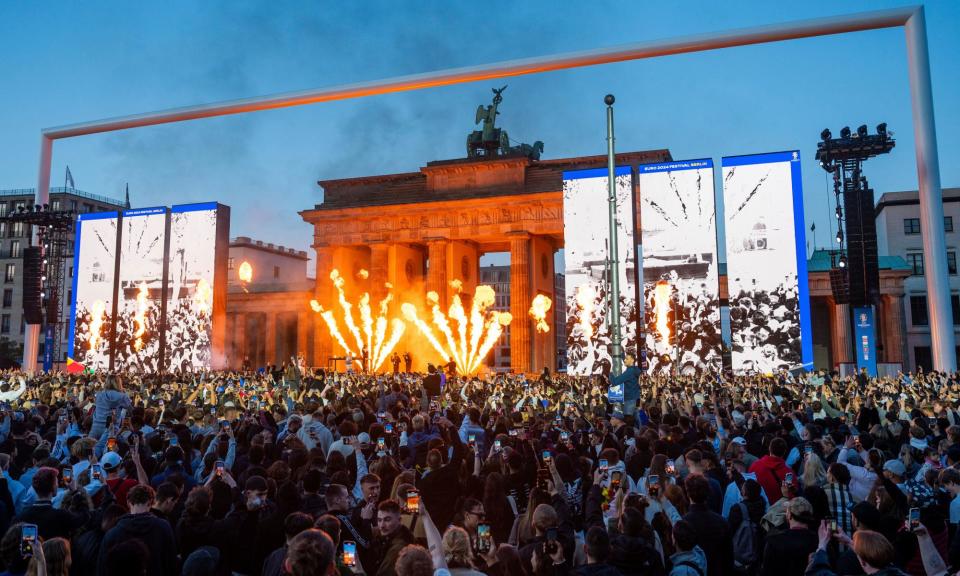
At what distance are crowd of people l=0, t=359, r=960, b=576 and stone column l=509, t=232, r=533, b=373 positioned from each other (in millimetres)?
40763

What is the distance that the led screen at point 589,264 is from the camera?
43.2 meters

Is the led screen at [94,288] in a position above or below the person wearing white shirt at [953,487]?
above

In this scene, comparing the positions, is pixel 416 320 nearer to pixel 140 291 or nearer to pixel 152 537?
pixel 140 291

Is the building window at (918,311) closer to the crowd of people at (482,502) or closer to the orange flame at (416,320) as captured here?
the orange flame at (416,320)

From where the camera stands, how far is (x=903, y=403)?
1542cm

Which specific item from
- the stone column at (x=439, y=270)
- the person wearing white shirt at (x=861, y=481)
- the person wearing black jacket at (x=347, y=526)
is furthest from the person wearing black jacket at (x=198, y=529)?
the stone column at (x=439, y=270)

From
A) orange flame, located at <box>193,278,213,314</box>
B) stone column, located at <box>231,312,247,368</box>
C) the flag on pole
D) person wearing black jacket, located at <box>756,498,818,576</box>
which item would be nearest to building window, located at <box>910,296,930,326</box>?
orange flame, located at <box>193,278,213,314</box>

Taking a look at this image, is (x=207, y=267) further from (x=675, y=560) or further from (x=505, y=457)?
(x=675, y=560)

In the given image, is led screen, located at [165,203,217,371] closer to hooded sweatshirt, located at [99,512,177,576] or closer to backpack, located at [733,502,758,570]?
hooded sweatshirt, located at [99,512,177,576]

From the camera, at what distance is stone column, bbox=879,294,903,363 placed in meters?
53.4

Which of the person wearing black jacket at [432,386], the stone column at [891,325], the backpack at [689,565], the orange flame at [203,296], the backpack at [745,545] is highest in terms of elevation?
the orange flame at [203,296]

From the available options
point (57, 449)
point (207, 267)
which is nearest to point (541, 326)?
point (207, 267)

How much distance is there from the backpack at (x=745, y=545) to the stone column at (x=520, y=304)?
46.1 metres

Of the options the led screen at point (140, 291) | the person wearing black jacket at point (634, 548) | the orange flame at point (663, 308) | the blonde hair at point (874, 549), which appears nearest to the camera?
the blonde hair at point (874, 549)
